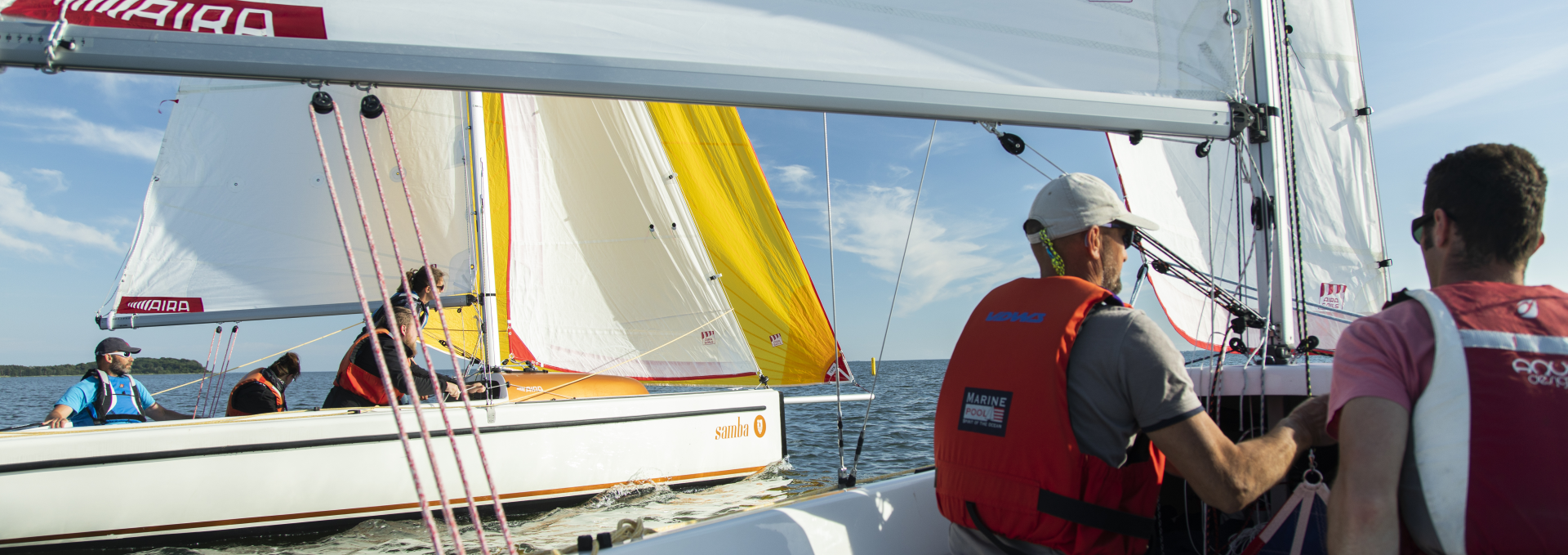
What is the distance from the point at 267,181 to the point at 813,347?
528 cm

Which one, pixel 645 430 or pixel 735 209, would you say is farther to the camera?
pixel 735 209

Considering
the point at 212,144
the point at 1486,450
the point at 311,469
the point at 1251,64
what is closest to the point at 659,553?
the point at 1486,450

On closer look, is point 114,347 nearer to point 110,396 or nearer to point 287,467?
point 110,396

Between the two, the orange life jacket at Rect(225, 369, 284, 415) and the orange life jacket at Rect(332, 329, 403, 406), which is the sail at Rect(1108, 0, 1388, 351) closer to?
the orange life jacket at Rect(332, 329, 403, 406)

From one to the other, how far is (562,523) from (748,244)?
12.7 feet

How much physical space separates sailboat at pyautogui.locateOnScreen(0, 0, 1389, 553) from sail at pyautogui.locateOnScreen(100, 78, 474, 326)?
214 inches

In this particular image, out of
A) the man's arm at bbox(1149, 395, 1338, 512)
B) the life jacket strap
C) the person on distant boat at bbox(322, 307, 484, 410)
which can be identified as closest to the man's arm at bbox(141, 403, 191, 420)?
the person on distant boat at bbox(322, 307, 484, 410)

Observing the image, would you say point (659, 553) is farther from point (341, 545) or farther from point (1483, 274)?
point (341, 545)

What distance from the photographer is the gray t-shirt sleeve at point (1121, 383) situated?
1.08m

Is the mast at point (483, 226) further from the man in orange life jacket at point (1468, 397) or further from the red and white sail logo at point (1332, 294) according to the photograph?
the red and white sail logo at point (1332, 294)

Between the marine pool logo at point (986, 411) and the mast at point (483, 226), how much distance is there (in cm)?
577

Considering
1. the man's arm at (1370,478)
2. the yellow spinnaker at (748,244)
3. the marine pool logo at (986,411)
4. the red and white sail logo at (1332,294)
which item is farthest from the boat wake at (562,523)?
the red and white sail logo at (1332,294)

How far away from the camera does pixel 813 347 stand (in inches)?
304

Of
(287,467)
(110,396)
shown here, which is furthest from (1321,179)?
(110,396)
